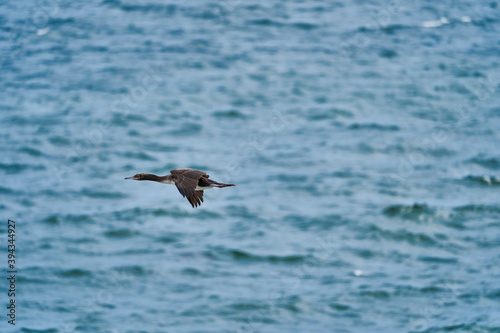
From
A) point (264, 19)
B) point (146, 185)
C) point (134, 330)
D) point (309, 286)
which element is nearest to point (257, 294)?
point (309, 286)

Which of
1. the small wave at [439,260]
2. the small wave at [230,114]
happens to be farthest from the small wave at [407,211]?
the small wave at [230,114]

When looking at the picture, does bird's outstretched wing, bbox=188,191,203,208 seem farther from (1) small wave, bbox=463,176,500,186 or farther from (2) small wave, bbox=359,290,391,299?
(1) small wave, bbox=463,176,500,186

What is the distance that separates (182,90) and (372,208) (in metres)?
12.4

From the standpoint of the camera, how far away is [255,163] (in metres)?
41.0

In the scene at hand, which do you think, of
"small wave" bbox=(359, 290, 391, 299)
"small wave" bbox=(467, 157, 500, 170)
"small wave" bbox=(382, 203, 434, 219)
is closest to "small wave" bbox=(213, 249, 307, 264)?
"small wave" bbox=(359, 290, 391, 299)

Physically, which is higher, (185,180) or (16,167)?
(185,180)

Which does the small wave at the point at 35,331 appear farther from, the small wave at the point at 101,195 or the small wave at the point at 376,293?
the small wave at the point at 376,293

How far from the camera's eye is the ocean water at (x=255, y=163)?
33438 millimetres

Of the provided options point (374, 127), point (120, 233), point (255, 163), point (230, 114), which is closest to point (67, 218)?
point (120, 233)

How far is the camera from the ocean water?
33.4m

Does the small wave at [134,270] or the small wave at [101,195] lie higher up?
the small wave at [101,195]

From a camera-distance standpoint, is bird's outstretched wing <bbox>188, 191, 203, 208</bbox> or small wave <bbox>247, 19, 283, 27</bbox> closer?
bird's outstretched wing <bbox>188, 191, 203, 208</bbox>

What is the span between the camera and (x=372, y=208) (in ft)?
127

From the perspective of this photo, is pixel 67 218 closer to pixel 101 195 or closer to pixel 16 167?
pixel 101 195
